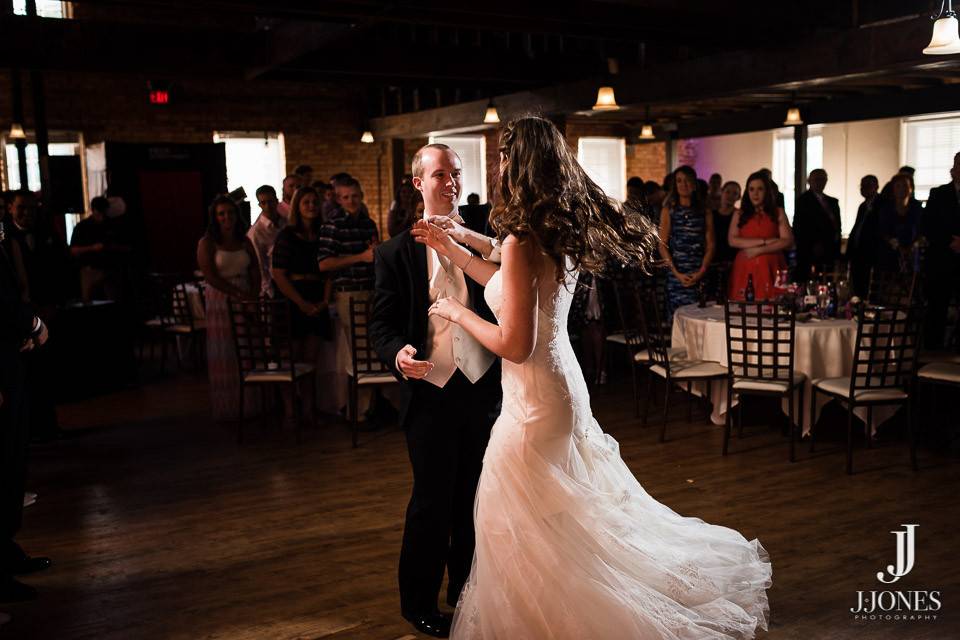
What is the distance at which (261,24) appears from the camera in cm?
1316

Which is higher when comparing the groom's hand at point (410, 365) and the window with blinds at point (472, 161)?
the window with blinds at point (472, 161)

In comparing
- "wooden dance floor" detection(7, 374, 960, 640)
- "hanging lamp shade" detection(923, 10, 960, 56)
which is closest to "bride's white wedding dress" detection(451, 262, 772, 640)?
"wooden dance floor" detection(7, 374, 960, 640)

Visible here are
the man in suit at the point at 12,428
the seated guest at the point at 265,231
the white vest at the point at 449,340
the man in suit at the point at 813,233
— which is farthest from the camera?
the man in suit at the point at 813,233

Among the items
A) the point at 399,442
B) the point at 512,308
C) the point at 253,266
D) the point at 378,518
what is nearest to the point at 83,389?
the point at 253,266

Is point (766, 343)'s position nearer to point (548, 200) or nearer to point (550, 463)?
point (550, 463)

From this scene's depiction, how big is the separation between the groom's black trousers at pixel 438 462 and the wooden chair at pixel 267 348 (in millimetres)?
2994

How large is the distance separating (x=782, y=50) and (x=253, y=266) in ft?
16.3

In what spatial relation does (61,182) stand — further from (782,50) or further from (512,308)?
(512,308)

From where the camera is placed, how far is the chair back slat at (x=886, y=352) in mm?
4848

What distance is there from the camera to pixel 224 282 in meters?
6.33

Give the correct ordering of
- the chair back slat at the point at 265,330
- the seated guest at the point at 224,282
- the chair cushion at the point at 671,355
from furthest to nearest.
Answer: the seated guest at the point at 224,282
the chair cushion at the point at 671,355
the chair back slat at the point at 265,330

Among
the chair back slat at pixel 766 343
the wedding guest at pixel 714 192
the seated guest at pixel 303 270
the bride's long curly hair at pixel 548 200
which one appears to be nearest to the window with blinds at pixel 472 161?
the wedding guest at pixel 714 192

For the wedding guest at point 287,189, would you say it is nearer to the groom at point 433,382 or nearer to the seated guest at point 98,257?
the seated guest at point 98,257

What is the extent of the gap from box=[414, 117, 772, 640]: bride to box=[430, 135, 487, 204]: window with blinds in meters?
12.7
